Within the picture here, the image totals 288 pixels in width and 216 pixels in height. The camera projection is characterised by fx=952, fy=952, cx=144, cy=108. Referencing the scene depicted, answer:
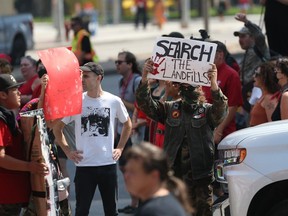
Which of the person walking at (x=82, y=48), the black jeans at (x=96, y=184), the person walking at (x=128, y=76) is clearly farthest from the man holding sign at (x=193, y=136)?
the person walking at (x=82, y=48)

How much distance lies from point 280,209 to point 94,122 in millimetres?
1924

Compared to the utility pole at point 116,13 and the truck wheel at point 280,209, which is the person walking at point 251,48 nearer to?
the truck wheel at point 280,209

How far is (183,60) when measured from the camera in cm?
838

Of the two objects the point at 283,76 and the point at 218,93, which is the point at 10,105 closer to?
the point at 218,93

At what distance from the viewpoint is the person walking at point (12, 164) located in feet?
23.6

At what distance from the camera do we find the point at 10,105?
24.5 ft

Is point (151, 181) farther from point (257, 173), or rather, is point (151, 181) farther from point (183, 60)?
point (183, 60)

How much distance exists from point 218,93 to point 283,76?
5.71 feet

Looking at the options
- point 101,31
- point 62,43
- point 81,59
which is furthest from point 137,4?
point 81,59

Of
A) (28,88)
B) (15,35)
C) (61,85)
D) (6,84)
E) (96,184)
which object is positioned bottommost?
(15,35)

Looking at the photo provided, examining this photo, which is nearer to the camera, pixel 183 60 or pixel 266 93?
pixel 183 60

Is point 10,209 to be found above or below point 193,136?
below

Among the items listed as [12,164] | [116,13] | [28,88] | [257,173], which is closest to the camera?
[12,164]

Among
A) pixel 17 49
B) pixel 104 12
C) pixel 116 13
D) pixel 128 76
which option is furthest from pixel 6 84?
pixel 116 13
